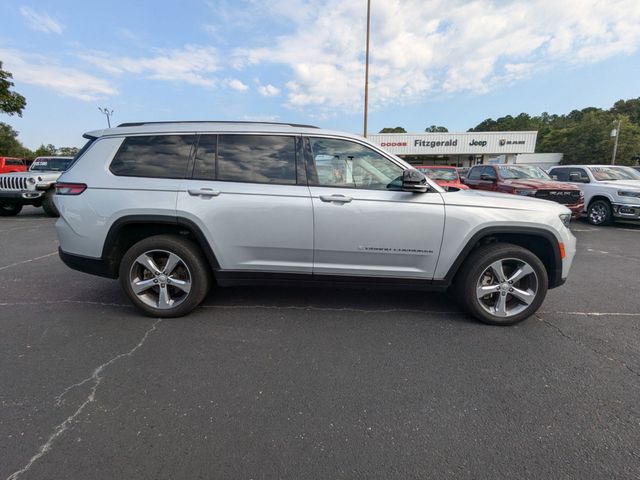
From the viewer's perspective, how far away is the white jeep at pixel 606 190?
883 cm

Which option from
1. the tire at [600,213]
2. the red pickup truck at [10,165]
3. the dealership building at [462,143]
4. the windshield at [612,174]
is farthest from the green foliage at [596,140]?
the red pickup truck at [10,165]

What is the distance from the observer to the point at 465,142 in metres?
43.3

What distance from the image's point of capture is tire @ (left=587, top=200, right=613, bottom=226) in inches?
364

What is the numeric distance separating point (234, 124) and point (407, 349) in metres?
2.73

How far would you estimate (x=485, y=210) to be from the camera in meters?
3.06

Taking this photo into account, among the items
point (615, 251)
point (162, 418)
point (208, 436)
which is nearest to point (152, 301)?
point (162, 418)

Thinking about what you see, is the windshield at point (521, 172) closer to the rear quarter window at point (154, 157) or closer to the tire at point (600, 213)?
the tire at point (600, 213)

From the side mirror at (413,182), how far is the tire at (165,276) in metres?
2.08

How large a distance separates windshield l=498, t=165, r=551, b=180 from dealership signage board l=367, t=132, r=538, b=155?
112 ft

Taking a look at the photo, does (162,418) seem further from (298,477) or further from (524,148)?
(524,148)

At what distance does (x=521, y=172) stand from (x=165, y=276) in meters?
10.3

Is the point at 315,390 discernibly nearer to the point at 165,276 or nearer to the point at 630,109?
the point at 165,276

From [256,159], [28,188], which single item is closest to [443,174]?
[256,159]

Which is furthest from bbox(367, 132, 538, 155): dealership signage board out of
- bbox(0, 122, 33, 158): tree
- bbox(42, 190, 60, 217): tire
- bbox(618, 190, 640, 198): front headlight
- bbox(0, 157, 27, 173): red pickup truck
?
bbox(0, 122, 33, 158): tree
